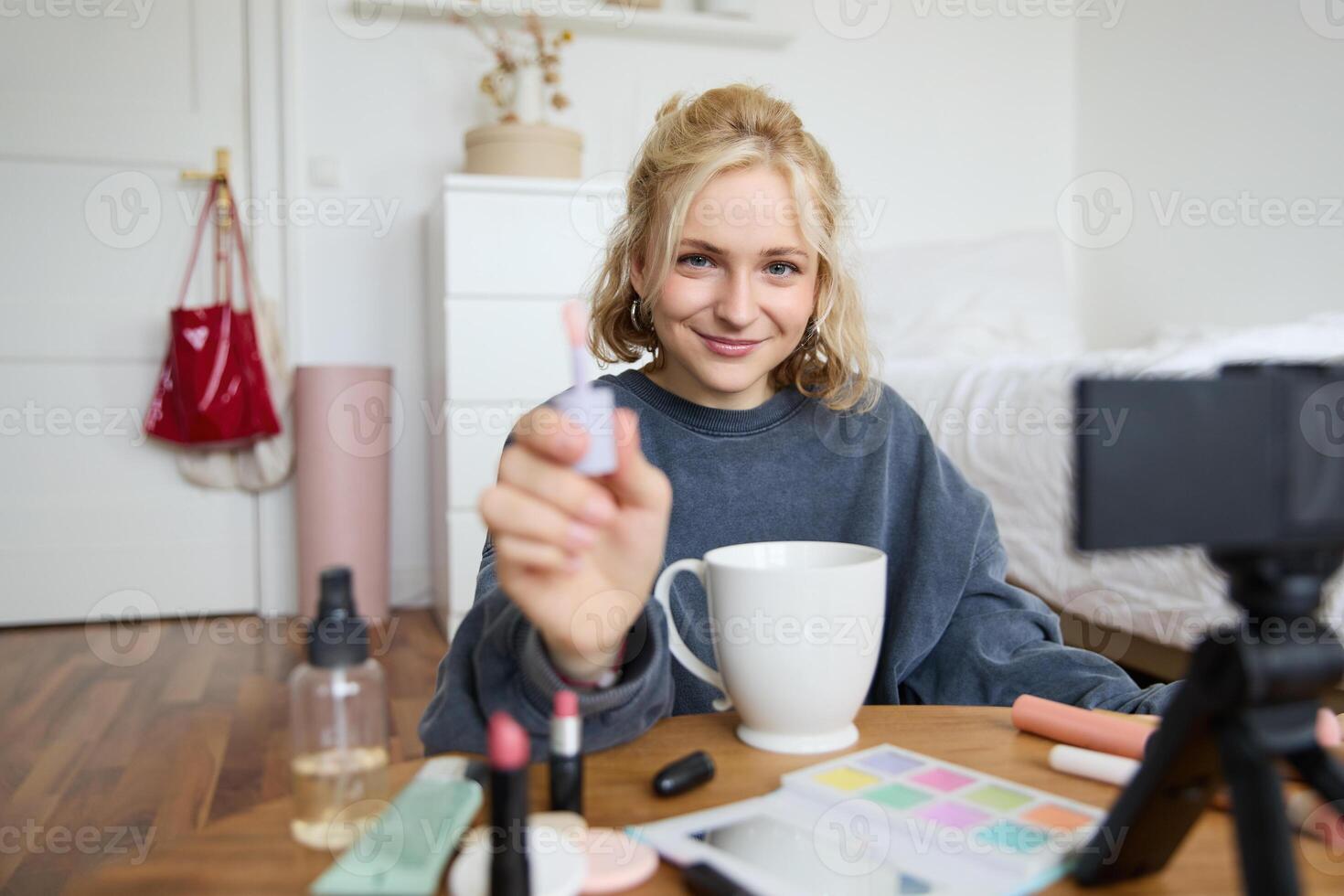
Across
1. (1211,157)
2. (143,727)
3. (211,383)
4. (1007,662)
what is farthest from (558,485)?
(1211,157)

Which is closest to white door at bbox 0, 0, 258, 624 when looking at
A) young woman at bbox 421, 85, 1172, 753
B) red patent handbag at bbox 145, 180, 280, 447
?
red patent handbag at bbox 145, 180, 280, 447

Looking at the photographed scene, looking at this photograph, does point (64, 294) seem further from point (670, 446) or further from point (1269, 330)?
point (1269, 330)

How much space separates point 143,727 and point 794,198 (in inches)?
61.8

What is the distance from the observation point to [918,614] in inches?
34.9

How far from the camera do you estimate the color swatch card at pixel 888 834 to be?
1.39ft

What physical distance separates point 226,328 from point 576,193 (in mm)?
928

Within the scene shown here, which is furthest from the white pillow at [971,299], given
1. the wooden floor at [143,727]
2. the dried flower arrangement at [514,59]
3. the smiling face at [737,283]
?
the smiling face at [737,283]

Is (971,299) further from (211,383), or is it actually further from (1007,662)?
(1007,662)

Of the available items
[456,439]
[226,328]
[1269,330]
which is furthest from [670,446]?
[226,328]

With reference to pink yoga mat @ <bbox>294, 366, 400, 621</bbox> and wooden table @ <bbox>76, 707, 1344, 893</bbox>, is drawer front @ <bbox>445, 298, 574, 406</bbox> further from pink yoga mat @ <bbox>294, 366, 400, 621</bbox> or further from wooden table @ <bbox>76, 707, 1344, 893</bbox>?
wooden table @ <bbox>76, 707, 1344, 893</bbox>

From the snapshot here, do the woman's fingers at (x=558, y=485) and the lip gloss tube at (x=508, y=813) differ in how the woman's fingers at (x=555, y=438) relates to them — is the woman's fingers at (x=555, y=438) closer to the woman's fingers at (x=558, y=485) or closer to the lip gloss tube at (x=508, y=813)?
the woman's fingers at (x=558, y=485)

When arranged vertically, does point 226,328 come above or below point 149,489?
above

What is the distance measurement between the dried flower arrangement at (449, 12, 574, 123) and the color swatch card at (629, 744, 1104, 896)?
7.94ft

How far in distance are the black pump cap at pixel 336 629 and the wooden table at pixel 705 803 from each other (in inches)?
3.3
